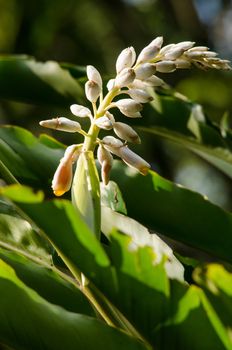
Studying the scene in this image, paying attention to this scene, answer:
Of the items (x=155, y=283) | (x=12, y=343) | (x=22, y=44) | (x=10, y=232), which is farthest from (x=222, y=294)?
(x=22, y=44)

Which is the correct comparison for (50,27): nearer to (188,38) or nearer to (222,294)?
(188,38)

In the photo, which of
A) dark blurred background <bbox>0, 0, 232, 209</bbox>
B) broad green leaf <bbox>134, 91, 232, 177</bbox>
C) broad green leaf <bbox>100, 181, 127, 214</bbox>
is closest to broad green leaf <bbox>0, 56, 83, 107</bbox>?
broad green leaf <bbox>134, 91, 232, 177</bbox>

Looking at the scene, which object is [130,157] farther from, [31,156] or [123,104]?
[31,156]

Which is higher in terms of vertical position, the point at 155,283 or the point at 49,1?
the point at 49,1

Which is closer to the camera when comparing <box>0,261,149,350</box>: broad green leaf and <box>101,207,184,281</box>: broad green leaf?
<box>0,261,149,350</box>: broad green leaf

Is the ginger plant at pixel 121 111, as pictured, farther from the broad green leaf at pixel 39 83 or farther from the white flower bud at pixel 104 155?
the broad green leaf at pixel 39 83

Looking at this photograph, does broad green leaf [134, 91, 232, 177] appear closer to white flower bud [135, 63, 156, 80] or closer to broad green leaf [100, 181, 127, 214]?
broad green leaf [100, 181, 127, 214]
